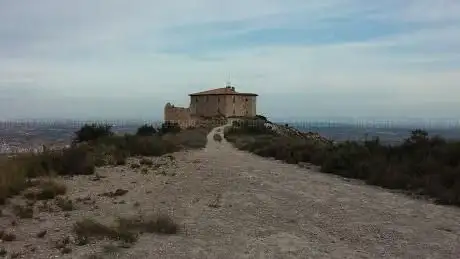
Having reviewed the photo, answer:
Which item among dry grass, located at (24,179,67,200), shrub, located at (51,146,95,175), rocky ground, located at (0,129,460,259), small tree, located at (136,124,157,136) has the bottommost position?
rocky ground, located at (0,129,460,259)

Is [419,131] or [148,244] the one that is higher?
[419,131]

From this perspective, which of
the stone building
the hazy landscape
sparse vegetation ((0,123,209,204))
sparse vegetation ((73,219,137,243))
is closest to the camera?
sparse vegetation ((73,219,137,243))

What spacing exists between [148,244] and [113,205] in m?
3.35

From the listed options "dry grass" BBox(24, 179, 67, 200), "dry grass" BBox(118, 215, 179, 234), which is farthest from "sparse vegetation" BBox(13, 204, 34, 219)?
"dry grass" BBox(118, 215, 179, 234)

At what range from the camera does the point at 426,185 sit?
1519 centimetres

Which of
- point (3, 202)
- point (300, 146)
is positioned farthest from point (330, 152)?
point (3, 202)

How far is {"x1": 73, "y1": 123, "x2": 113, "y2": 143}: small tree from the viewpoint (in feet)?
101

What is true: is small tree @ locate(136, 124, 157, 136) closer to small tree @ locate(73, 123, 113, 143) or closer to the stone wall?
small tree @ locate(73, 123, 113, 143)

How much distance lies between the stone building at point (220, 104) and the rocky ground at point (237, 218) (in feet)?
135

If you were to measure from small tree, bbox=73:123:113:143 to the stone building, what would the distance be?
2434cm

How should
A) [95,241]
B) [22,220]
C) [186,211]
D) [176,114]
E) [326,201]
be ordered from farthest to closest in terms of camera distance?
[176,114], [326,201], [186,211], [22,220], [95,241]

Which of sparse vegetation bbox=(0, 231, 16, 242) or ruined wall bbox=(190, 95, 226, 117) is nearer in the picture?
sparse vegetation bbox=(0, 231, 16, 242)

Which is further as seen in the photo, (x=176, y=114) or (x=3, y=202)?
(x=176, y=114)

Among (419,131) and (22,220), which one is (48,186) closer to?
(22,220)
